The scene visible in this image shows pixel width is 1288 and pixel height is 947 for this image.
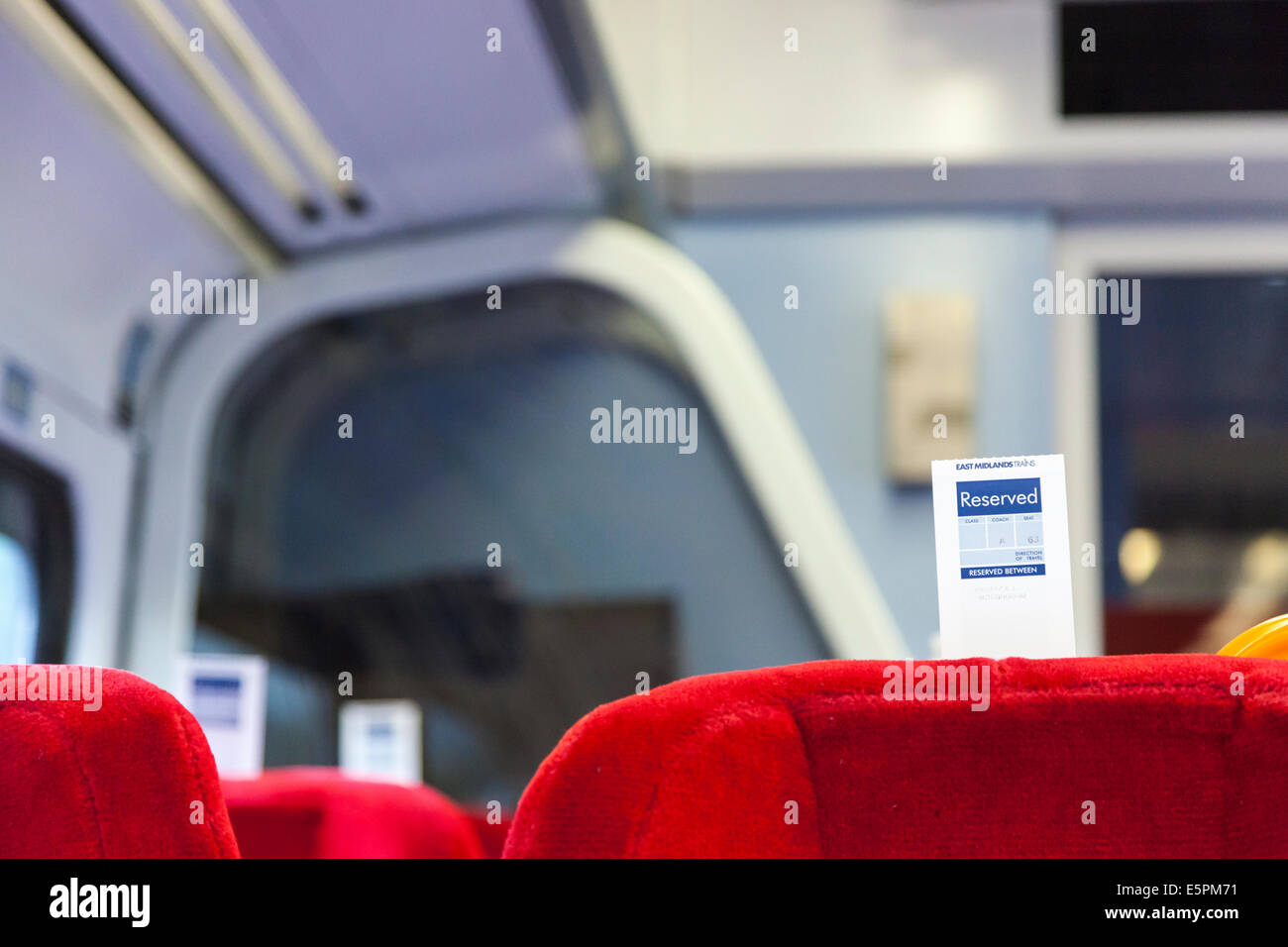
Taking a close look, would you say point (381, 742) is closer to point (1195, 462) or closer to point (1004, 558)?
point (1195, 462)

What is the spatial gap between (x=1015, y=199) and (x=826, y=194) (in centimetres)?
41

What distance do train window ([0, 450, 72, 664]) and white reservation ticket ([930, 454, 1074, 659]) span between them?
1.87 m

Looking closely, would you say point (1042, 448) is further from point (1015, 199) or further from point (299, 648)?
point (299, 648)

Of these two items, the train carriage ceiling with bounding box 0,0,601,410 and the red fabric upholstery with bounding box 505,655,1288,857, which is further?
the train carriage ceiling with bounding box 0,0,601,410

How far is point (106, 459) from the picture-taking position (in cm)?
251

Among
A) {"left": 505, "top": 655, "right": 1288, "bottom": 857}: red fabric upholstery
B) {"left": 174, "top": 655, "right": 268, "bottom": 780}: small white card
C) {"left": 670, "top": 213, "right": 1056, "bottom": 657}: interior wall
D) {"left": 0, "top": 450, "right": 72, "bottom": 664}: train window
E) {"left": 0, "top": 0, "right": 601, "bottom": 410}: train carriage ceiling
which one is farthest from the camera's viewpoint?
{"left": 670, "top": 213, "right": 1056, "bottom": 657}: interior wall

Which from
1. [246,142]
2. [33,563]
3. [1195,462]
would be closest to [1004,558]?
[246,142]

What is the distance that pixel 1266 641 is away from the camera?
70cm

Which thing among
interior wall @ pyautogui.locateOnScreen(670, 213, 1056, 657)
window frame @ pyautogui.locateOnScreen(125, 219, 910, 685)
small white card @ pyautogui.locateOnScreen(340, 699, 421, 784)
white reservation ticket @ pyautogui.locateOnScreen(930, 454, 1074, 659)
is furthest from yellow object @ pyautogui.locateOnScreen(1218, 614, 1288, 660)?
small white card @ pyautogui.locateOnScreen(340, 699, 421, 784)

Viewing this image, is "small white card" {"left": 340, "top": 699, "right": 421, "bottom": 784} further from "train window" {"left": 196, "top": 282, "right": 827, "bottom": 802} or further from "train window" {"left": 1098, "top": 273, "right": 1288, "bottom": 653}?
"train window" {"left": 1098, "top": 273, "right": 1288, "bottom": 653}

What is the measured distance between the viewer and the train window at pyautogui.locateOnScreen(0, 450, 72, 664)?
7.23ft

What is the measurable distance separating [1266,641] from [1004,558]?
14 cm

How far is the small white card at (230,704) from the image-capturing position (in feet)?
6.79

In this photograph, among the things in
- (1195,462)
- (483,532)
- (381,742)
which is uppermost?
(1195,462)
